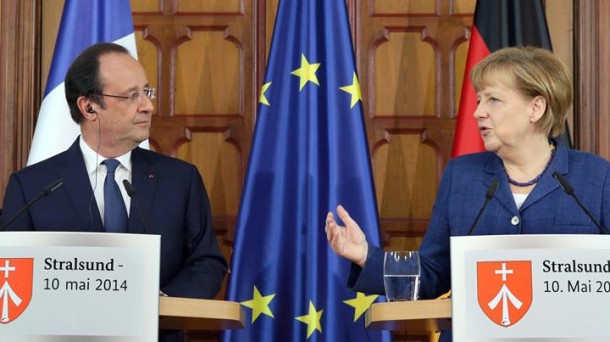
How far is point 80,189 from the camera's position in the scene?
3.17m

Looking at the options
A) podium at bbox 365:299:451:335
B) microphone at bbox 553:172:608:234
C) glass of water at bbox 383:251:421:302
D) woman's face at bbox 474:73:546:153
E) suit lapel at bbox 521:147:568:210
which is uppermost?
woman's face at bbox 474:73:546:153

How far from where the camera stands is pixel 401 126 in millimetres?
4625

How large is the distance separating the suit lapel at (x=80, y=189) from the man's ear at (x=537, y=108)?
1.36 meters

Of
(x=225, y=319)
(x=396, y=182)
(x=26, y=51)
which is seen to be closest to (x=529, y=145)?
(x=225, y=319)

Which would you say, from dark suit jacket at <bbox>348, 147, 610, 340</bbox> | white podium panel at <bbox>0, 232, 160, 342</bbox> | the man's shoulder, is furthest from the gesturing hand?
the man's shoulder

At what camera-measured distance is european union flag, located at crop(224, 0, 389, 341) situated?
3.95 metres

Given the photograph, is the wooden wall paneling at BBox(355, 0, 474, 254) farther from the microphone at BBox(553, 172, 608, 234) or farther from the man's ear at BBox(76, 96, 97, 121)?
the microphone at BBox(553, 172, 608, 234)

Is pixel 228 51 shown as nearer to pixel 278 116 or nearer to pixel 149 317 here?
pixel 278 116

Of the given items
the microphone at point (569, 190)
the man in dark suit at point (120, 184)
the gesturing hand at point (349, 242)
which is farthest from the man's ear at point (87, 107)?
the microphone at point (569, 190)

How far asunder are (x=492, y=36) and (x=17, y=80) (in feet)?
6.92

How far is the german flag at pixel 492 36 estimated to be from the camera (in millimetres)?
4137

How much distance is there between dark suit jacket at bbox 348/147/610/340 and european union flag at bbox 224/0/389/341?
0.96m

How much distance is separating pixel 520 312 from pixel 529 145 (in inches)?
31.6

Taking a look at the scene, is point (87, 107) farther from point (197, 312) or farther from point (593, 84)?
point (593, 84)
